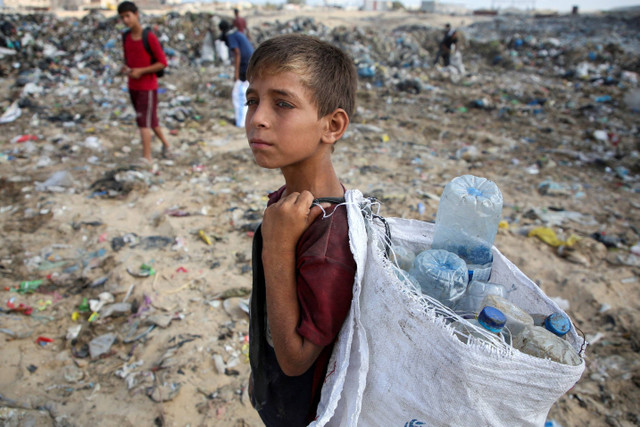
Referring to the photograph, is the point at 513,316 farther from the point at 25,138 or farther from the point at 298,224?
the point at 25,138

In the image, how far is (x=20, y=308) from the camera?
278 centimetres

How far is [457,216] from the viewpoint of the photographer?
1.07 meters

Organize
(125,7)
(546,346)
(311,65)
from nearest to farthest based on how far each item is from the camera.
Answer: (546,346) → (311,65) → (125,7)

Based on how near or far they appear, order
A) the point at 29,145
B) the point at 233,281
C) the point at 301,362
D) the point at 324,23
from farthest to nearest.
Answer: the point at 324,23, the point at 29,145, the point at 233,281, the point at 301,362

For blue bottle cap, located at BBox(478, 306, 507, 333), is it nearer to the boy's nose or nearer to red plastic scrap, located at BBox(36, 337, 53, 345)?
the boy's nose

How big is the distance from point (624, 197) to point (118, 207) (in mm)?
6395

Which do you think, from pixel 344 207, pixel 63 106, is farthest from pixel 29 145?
pixel 344 207

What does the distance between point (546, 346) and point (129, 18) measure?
5012 millimetres

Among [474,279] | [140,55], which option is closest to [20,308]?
[140,55]

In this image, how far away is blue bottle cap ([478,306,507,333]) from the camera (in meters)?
0.77

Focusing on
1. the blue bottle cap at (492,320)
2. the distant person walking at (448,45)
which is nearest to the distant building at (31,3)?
the distant person walking at (448,45)

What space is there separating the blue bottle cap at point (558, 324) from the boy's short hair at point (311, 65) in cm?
76

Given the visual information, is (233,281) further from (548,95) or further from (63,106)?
(548,95)

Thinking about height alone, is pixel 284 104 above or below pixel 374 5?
below
